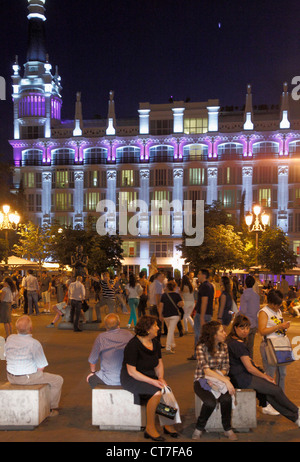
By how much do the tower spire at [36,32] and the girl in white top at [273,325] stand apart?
202 feet

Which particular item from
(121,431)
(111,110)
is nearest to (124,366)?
(121,431)

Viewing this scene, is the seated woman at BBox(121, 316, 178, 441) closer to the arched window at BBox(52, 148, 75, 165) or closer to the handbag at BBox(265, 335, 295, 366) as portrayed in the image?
the handbag at BBox(265, 335, 295, 366)

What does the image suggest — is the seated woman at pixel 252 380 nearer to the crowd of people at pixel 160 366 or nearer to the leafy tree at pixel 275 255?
the crowd of people at pixel 160 366

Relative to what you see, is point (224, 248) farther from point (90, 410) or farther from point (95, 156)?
point (90, 410)

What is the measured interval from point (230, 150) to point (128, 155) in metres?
11.3

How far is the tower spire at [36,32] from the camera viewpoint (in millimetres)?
63906

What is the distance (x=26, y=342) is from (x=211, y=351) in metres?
2.22

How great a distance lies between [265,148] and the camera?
189 feet

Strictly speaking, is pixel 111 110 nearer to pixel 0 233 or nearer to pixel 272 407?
pixel 0 233

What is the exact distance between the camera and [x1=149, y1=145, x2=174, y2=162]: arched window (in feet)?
196

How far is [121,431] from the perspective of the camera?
621 cm

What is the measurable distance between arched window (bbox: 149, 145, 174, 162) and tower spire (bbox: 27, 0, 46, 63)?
1744 centimetres

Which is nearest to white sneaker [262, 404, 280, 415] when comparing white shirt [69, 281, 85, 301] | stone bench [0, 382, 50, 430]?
stone bench [0, 382, 50, 430]
